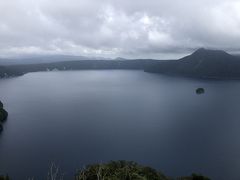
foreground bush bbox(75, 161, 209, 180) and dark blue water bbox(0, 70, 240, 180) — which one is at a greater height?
foreground bush bbox(75, 161, 209, 180)

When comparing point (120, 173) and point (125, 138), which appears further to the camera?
point (125, 138)

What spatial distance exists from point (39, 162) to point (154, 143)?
1426 inches

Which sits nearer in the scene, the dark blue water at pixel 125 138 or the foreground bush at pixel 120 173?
the foreground bush at pixel 120 173

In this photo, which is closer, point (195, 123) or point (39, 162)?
point (39, 162)

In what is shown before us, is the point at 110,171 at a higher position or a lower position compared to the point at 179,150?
higher

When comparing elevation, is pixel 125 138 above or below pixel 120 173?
below

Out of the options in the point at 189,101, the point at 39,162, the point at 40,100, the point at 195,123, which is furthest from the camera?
the point at 40,100

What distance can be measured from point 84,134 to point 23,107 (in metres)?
74.9

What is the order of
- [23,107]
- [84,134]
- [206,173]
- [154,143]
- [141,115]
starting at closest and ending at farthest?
[206,173] → [154,143] → [84,134] → [141,115] → [23,107]

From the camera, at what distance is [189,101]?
18625 cm

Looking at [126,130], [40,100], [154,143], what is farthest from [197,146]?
[40,100]

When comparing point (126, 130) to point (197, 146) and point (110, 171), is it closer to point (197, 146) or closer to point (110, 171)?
point (197, 146)

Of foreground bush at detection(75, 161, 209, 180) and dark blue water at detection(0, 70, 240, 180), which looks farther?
dark blue water at detection(0, 70, 240, 180)

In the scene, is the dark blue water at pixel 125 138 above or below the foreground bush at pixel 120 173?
below
